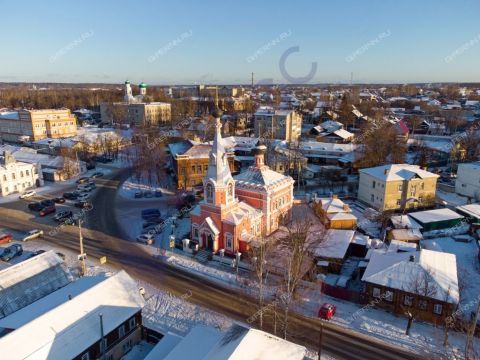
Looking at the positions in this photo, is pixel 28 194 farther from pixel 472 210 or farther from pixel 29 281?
pixel 472 210

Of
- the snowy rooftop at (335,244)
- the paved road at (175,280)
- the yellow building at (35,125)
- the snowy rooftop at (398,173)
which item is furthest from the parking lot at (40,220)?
the yellow building at (35,125)

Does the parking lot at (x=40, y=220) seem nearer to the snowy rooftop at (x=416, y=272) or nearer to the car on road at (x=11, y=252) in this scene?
the car on road at (x=11, y=252)

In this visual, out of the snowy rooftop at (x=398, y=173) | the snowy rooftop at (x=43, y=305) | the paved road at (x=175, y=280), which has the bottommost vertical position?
the paved road at (x=175, y=280)

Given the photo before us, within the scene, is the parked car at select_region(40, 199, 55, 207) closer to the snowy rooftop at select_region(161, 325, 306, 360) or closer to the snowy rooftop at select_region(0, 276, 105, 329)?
the snowy rooftop at select_region(0, 276, 105, 329)

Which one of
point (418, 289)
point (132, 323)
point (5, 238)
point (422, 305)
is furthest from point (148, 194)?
point (422, 305)

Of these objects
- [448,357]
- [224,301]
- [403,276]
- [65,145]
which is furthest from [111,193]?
[448,357]

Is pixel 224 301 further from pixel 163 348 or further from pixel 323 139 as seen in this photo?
pixel 323 139

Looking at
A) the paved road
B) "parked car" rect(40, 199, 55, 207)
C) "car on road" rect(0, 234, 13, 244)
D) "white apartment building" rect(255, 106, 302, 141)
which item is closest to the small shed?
the paved road
